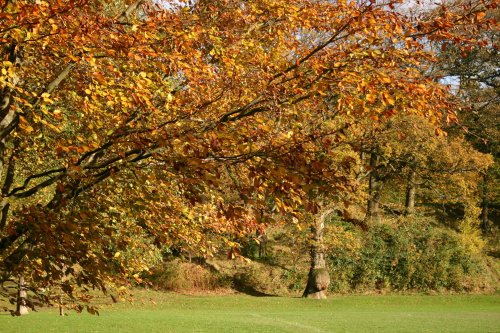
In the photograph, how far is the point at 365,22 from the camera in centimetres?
525

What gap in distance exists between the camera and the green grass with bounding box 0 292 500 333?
18.1 meters

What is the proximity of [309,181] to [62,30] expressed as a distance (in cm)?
242

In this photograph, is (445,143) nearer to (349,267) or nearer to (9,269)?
(349,267)

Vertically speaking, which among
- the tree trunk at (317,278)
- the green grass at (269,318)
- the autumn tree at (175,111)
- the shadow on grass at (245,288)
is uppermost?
the autumn tree at (175,111)

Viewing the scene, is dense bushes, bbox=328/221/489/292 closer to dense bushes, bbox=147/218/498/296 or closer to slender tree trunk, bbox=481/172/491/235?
dense bushes, bbox=147/218/498/296

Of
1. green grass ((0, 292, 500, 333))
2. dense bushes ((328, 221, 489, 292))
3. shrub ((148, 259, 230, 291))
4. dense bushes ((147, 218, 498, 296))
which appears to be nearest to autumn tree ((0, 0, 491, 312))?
green grass ((0, 292, 500, 333))

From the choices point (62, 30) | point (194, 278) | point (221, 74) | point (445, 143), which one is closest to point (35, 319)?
point (194, 278)

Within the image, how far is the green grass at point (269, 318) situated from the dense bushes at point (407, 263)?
2.90 m

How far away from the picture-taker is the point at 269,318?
71.0ft

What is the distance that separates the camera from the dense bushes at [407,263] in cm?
3331

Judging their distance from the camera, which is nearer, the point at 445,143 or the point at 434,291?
the point at 445,143

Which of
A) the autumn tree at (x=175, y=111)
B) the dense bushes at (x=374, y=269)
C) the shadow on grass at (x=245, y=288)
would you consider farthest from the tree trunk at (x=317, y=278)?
the autumn tree at (x=175, y=111)

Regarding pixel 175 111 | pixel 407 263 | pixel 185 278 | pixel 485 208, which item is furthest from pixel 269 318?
pixel 485 208

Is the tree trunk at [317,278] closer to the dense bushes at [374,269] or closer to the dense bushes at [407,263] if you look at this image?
the dense bushes at [374,269]
